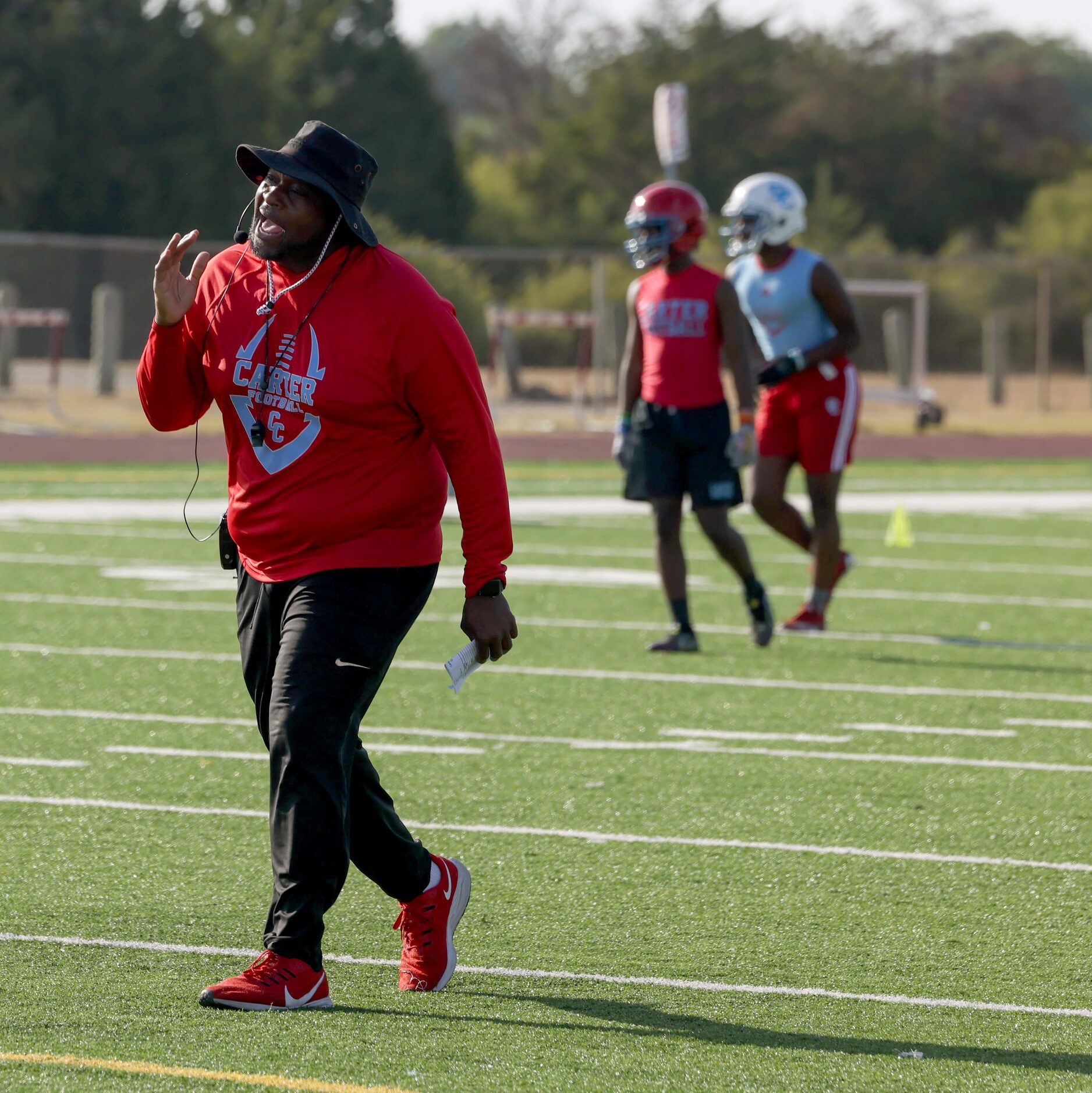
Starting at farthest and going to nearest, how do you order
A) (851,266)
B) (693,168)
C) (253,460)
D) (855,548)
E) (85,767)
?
(693,168), (851,266), (855,548), (85,767), (253,460)

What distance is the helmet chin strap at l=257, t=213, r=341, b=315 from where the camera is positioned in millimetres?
4590

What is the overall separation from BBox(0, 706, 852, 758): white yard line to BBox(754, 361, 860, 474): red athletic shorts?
2.73 m

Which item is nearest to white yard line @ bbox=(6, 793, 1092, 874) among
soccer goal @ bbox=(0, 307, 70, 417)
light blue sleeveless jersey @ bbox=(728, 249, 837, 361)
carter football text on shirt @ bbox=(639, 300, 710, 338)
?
carter football text on shirt @ bbox=(639, 300, 710, 338)

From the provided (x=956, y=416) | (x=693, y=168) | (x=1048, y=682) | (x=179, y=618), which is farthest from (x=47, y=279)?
(x=693, y=168)

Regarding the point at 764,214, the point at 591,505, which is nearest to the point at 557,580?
the point at 764,214

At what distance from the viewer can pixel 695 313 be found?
963 centimetres

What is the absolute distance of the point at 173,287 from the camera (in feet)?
15.3

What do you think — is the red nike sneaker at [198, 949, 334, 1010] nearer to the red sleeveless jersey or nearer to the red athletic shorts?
the red sleeveless jersey

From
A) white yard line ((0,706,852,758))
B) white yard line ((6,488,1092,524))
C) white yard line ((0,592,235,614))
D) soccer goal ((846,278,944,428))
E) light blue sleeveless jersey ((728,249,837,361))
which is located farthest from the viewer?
soccer goal ((846,278,944,428))

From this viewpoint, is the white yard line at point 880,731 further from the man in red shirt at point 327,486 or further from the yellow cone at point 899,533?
the yellow cone at point 899,533

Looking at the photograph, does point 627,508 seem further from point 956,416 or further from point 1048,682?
point 956,416

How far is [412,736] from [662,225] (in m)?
3.01

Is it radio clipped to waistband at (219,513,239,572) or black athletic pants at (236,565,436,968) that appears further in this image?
radio clipped to waistband at (219,513,239,572)

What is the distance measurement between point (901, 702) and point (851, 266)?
2901 cm
